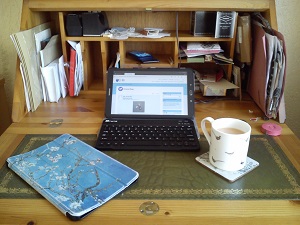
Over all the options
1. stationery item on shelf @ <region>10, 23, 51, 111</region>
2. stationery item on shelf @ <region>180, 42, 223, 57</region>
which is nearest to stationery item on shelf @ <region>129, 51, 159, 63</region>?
stationery item on shelf @ <region>180, 42, 223, 57</region>

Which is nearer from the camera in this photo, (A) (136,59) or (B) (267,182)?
(B) (267,182)

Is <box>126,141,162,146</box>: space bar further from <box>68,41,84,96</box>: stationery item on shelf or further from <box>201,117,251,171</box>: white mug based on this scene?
<box>68,41,84,96</box>: stationery item on shelf

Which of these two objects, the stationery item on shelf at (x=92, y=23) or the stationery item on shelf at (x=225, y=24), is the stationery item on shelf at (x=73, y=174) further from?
the stationery item on shelf at (x=225, y=24)

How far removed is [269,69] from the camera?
0.94 m

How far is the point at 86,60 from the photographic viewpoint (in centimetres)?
118

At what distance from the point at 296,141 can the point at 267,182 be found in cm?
24

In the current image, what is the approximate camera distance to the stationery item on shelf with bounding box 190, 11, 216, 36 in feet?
3.57

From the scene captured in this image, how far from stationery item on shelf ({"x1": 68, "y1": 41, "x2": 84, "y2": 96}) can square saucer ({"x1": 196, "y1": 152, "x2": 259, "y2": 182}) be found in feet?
1.98

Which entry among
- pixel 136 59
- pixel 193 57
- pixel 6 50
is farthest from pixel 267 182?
pixel 6 50

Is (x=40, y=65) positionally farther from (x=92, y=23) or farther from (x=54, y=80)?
(x=92, y=23)

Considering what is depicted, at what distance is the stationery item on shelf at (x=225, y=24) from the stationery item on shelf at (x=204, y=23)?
0.02 m

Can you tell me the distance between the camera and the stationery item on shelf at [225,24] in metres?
1.07

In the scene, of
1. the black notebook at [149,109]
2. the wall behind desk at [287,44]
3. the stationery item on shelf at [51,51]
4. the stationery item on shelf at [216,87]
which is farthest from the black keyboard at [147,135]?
the wall behind desk at [287,44]

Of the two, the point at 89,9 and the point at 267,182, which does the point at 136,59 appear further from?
the point at 267,182
